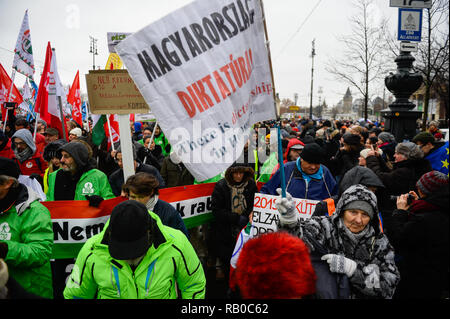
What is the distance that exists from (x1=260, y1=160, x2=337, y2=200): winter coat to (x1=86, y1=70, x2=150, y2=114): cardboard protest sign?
176 cm

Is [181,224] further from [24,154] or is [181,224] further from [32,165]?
[32,165]

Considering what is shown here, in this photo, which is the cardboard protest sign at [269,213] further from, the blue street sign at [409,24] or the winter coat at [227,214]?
the blue street sign at [409,24]

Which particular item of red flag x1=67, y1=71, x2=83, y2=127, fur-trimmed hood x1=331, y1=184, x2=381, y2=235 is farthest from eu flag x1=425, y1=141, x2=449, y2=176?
red flag x1=67, y1=71, x2=83, y2=127

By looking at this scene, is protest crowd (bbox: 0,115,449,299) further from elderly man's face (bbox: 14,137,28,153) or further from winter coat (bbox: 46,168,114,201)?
elderly man's face (bbox: 14,137,28,153)

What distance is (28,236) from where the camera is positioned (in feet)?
8.02

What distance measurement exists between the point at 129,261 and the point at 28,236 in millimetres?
1012

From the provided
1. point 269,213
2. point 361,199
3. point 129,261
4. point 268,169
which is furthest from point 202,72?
point 268,169

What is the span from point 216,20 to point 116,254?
167cm

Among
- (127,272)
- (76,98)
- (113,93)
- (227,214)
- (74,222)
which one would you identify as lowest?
(227,214)

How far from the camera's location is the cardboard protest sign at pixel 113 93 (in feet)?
10.5

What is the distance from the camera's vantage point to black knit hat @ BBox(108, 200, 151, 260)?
1.90 meters

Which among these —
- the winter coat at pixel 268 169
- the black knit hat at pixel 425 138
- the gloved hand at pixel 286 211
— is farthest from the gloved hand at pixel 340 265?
the black knit hat at pixel 425 138

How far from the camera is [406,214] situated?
290 centimetres
